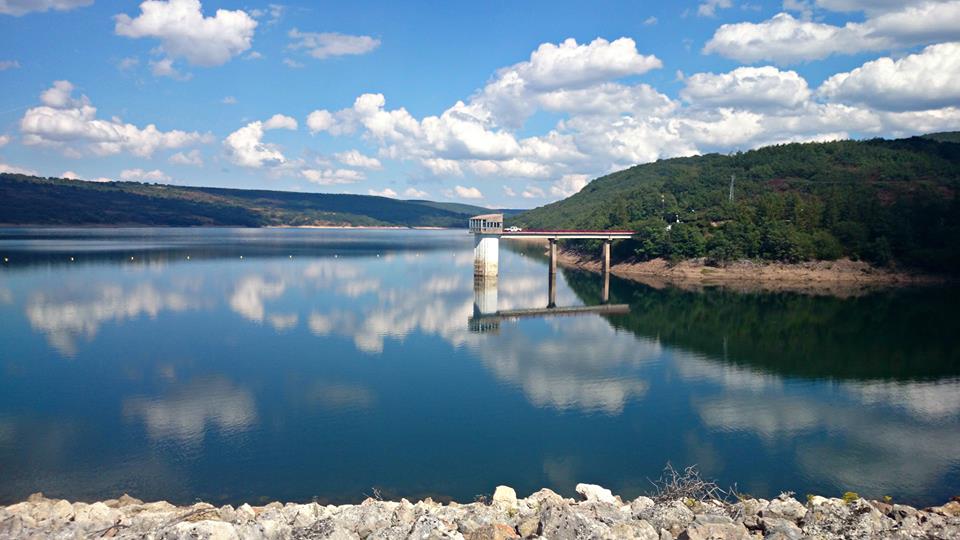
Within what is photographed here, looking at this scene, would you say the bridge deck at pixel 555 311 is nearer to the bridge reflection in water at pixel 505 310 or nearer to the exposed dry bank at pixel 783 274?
the bridge reflection in water at pixel 505 310

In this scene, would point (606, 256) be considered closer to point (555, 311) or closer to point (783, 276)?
point (783, 276)

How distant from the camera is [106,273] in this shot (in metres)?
80.8

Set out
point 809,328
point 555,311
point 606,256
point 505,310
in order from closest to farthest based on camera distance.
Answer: point 809,328, point 555,311, point 505,310, point 606,256

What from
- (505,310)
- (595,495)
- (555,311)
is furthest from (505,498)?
(505,310)

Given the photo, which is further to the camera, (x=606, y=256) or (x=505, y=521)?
(x=606, y=256)

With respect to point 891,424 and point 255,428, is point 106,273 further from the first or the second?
point 891,424

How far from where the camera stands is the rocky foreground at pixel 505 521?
48.4 feet

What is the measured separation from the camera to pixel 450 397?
32.9 m

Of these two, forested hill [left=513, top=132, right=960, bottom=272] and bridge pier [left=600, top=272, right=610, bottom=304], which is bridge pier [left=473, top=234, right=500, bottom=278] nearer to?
bridge pier [left=600, top=272, right=610, bottom=304]

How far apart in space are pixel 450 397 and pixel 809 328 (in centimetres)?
3609

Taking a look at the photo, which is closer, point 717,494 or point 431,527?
point 431,527

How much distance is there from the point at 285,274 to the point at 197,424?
61025mm

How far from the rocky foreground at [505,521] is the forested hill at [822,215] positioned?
76.8 metres

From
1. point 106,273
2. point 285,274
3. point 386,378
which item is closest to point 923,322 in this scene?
point 386,378
